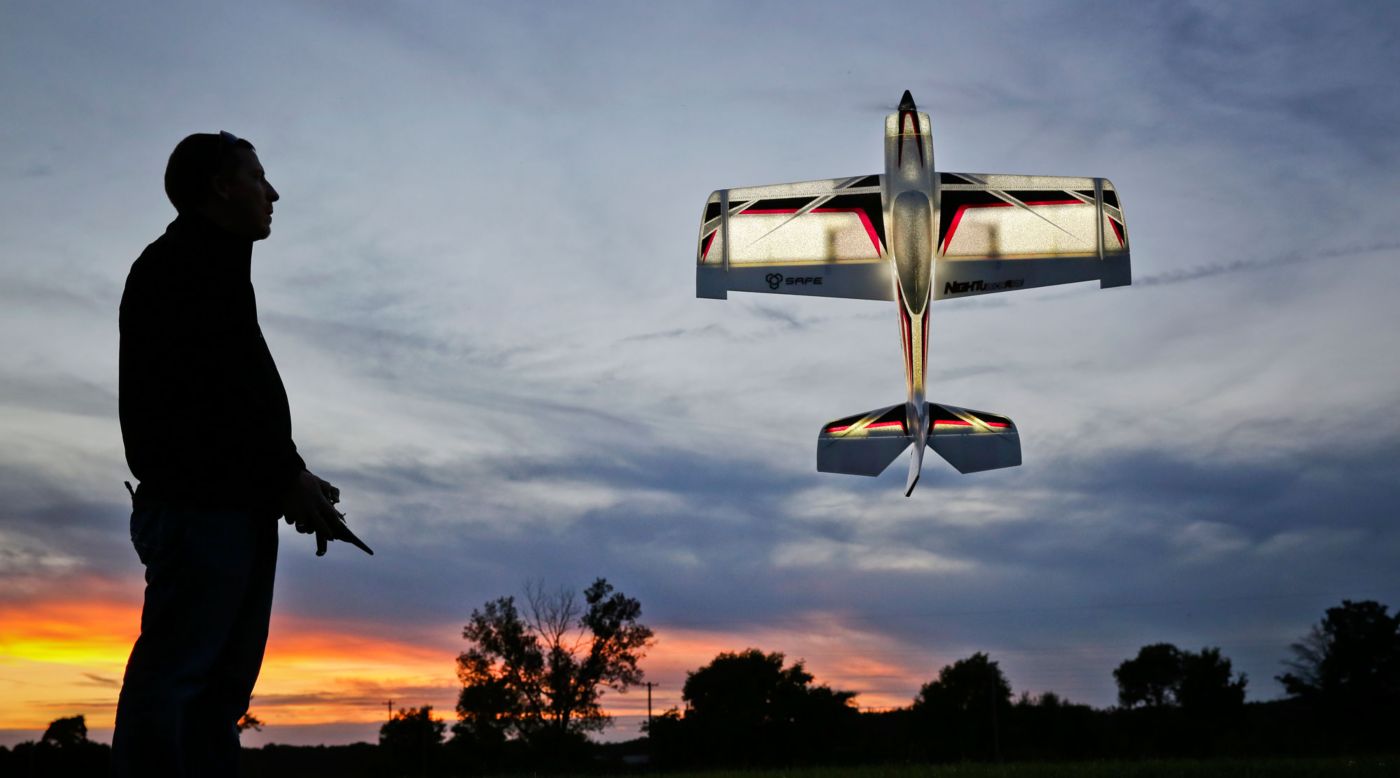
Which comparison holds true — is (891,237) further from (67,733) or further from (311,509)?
(67,733)

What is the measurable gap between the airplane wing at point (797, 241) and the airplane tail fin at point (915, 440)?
3.69m

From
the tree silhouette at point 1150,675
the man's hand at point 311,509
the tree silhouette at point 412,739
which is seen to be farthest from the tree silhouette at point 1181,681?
the man's hand at point 311,509

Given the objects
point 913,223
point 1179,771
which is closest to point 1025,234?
point 913,223

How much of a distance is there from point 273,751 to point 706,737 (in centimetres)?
2323

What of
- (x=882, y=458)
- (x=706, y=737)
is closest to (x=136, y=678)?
(x=882, y=458)

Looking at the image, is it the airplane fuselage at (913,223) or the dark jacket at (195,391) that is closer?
the dark jacket at (195,391)

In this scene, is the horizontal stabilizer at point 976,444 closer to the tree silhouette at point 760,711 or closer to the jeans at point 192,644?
the jeans at point 192,644

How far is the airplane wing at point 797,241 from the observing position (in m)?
27.2

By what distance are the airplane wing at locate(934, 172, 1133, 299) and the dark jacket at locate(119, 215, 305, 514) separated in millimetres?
25755

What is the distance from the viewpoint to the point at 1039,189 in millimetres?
27938

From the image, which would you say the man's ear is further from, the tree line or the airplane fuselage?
the tree line

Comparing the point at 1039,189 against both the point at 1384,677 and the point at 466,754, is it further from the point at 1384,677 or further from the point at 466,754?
the point at 1384,677

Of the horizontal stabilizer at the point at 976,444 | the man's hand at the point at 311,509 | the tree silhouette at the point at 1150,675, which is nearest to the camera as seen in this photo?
the man's hand at the point at 311,509

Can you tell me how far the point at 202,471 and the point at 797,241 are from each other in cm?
2544
